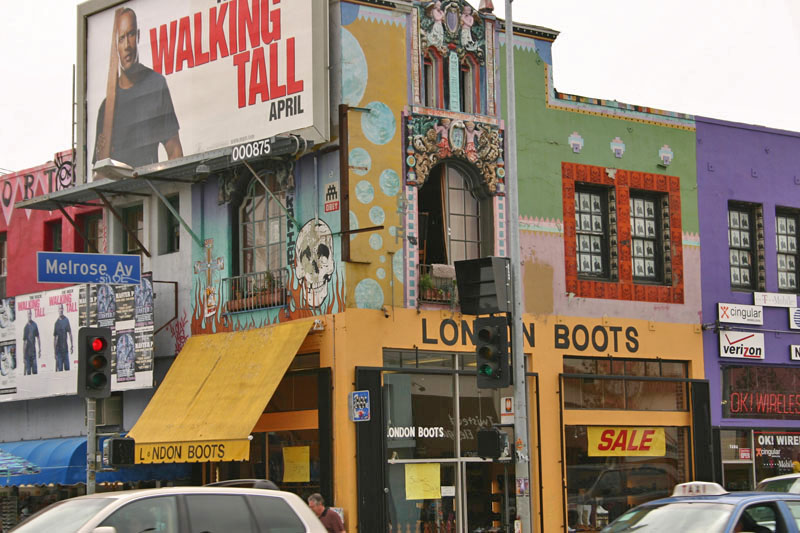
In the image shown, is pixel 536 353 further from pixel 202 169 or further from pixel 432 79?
pixel 202 169

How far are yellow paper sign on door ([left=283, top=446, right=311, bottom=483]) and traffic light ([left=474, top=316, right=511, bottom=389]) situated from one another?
231 inches

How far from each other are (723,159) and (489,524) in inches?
378

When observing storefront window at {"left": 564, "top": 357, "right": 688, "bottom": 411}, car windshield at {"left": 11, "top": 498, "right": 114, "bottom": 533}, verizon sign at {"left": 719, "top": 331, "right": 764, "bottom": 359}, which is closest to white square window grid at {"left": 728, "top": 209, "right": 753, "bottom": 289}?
verizon sign at {"left": 719, "top": 331, "right": 764, "bottom": 359}

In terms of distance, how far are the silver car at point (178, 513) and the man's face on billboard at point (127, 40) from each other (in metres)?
15.6

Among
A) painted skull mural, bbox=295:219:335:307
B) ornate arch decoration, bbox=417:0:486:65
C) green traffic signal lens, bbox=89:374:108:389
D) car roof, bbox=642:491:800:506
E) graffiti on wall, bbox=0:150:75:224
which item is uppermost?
ornate arch decoration, bbox=417:0:486:65

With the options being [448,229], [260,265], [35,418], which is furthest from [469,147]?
[35,418]

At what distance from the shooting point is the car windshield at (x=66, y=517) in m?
11.5

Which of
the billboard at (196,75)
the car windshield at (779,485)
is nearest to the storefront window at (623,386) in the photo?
the car windshield at (779,485)

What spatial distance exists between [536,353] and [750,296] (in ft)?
19.0

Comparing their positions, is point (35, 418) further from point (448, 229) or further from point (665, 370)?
point (665, 370)

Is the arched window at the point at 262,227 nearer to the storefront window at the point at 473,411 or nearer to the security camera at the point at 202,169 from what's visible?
the security camera at the point at 202,169

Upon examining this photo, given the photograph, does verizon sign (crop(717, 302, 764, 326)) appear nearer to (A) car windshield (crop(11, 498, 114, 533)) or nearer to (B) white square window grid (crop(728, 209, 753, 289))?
(B) white square window grid (crop(728, 209, 753, 289))

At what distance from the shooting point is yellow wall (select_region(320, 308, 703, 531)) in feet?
71.4

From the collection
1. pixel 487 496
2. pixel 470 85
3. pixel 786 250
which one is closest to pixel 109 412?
pixel 487 496
